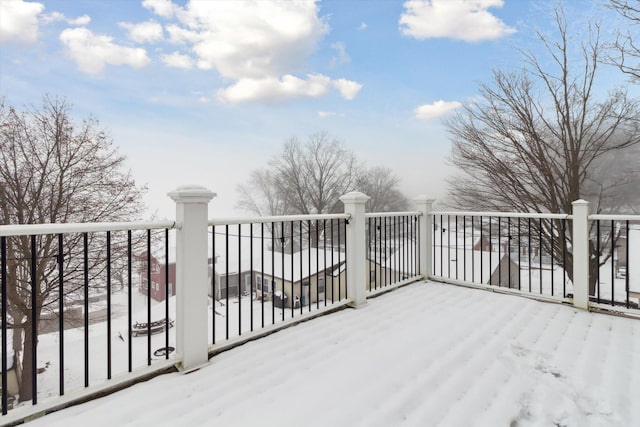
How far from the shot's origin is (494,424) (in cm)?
137

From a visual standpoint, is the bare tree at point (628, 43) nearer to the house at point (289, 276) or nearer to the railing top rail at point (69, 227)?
the house at point (289, 276)

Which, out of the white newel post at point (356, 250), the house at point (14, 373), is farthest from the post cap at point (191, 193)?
the house at point (14, 373)

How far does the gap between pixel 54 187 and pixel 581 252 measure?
11.9 metres

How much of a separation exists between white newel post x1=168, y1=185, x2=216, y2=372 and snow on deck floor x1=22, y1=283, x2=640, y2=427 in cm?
15

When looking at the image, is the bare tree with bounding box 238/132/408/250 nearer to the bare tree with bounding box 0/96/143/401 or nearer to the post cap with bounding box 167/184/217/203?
the bare tree with bounding box 0/96/143/401

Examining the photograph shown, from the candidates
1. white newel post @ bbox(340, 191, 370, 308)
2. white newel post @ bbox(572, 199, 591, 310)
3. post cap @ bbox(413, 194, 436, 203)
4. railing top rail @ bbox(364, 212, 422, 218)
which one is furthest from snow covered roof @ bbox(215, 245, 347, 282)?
white newel post @ bbox(572, 199, 591, 310)

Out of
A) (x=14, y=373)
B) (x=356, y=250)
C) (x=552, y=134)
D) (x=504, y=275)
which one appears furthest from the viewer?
(x=504, y=275)

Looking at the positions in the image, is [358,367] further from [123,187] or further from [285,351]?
[123,187]

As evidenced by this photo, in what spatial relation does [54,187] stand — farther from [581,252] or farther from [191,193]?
[581,252]

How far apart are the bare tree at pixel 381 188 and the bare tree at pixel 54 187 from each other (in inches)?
543

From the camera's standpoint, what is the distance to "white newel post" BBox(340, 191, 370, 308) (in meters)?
2.94

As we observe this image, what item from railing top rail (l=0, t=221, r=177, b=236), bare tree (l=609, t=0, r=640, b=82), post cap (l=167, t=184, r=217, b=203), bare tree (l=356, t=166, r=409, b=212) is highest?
bare tree (l=609, t=0, r=640, b=82)

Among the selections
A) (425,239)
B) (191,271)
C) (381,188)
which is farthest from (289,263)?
(381,188)

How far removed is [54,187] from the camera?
9.12 meters
